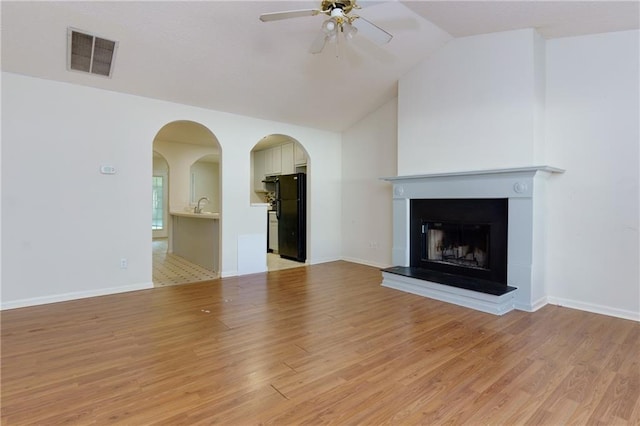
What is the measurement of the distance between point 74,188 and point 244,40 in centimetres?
261

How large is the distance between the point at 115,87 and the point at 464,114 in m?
4.30

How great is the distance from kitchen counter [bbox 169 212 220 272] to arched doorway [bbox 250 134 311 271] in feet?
2.84

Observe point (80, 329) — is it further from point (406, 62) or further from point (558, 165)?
point (558, 165)

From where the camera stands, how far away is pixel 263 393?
1979 mm

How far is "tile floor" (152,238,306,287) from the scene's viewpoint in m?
4.85

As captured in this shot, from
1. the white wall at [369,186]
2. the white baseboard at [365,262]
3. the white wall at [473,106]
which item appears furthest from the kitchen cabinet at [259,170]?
the white wall at [473,106]

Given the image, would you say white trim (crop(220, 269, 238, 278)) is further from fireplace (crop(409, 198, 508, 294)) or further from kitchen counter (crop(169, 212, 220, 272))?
fireplace (crop(409, 198, 508, 294))

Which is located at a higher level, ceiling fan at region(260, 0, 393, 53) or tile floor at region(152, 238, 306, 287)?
ceiling fan at region(260, 0, 393, 53)

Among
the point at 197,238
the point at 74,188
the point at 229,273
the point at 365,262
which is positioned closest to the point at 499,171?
the point at 365,262

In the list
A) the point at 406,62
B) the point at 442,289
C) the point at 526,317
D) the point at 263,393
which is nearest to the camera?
the point at 263,393

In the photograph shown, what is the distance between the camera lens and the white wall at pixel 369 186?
562 centimetres

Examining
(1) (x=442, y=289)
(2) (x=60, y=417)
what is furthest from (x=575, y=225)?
(2) (x=60, y=417)

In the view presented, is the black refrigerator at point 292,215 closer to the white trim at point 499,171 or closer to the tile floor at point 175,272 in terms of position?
the tile floor at point 175,272

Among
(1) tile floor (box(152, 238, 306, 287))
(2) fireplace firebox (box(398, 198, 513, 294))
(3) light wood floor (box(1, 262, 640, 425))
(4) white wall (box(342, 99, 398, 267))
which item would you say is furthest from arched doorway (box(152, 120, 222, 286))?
(2) fireplace firebox (box(398, 198, 513, 294))
